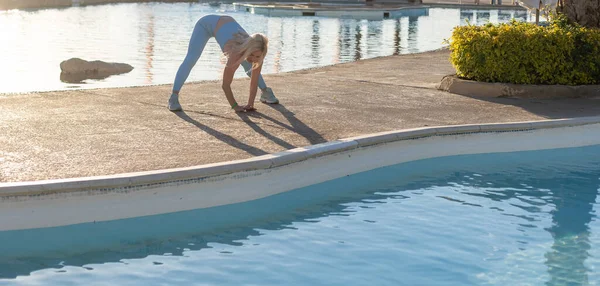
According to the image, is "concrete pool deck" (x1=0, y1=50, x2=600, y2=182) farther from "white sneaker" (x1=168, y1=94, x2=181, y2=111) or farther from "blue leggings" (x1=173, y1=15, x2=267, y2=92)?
"blue leggings" (x1=173, y1=15, x2=267, y2=92)

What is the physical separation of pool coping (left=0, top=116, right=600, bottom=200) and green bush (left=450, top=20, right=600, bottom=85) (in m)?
2.43

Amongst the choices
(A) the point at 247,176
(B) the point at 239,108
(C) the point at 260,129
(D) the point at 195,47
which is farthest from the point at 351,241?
(D) the point at 195,47

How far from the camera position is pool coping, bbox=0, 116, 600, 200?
611 cm

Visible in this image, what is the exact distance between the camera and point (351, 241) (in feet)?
21.0

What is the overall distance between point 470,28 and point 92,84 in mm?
7269

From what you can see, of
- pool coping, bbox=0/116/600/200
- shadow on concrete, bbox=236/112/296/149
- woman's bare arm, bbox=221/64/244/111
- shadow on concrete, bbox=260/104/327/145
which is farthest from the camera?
woman's bare arm, bbox=221/64/244/111

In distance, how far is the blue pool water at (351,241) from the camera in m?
5.69

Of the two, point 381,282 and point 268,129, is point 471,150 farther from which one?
point 381,282

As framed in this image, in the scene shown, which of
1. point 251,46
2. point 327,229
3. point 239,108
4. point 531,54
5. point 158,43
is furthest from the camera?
point 158,43

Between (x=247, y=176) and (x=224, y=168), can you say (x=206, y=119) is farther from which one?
(x=224, y=168)

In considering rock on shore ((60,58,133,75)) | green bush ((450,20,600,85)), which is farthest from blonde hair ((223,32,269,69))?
rock on shore ((60,58,133,75))

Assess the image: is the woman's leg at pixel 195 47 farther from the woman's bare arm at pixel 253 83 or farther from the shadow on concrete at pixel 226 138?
the woman's bare arm at pixel 253 83

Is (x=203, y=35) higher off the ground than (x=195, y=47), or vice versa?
(x=203, y=35)

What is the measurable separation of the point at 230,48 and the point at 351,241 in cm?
347
